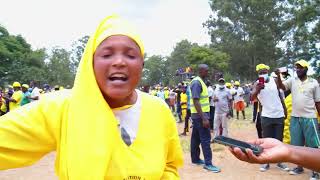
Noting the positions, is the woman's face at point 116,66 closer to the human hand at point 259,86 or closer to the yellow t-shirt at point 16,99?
the human hand at point 259,86

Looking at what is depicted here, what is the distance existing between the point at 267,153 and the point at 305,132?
4.55 m

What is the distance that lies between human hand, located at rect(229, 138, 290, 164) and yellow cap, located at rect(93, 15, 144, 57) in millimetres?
694

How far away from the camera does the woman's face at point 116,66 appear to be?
1.74m

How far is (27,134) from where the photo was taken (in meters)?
1.66

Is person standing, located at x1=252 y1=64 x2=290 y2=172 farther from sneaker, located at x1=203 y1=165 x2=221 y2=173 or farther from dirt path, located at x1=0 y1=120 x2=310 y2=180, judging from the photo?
sneaker, located at x1=203 y1=165 x2=221 y2=173

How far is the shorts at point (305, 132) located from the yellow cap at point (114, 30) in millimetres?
4752

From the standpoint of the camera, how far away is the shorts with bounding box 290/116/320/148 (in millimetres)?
5914

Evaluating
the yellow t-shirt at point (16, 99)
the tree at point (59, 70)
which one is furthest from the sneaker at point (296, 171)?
the tree at point (59, 70)

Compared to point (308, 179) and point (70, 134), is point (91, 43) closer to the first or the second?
Answer: point (70, 134)

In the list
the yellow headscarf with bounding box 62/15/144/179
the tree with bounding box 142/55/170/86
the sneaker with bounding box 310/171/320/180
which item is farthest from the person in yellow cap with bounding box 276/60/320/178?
the tree with bounding box 142/55/170/86

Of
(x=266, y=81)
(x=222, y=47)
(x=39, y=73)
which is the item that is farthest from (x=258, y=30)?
(x=266, y=81)

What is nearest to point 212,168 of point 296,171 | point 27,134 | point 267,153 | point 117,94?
point 296,171

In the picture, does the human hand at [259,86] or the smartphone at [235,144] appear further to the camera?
the human hand at [259,86]

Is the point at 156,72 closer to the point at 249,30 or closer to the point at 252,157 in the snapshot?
the point at 249,30
